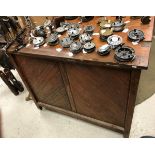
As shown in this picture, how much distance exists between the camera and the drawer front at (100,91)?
1.66 m

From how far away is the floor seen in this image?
236cm

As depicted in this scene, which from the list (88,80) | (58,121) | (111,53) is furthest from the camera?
(58,121)

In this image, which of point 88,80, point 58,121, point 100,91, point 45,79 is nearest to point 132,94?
point 100,91

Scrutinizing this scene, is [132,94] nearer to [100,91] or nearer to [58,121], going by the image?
[100,91]

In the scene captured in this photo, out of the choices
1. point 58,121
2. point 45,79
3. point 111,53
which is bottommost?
point 58,121

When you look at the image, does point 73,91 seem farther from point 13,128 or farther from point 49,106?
point 13,128

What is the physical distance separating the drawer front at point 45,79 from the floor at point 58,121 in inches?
10.9

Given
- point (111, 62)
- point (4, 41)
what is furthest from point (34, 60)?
point (4, 41)

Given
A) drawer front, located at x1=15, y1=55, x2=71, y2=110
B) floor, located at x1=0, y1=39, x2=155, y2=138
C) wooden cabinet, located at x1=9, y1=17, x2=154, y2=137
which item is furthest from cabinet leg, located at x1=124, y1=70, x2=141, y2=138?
drawer front, located at x1=15, y1=55, x2=71, y2=110

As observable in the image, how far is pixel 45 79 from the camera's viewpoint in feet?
7.10

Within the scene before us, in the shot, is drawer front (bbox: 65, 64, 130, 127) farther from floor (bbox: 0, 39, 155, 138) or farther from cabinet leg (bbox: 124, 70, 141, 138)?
floor (bbox: 0, 39, 155, 138)

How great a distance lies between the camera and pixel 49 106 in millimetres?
2592

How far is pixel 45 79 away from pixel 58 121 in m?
0.75

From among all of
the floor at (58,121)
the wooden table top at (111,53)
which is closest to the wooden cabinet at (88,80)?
the wooden table top at (111,53)
